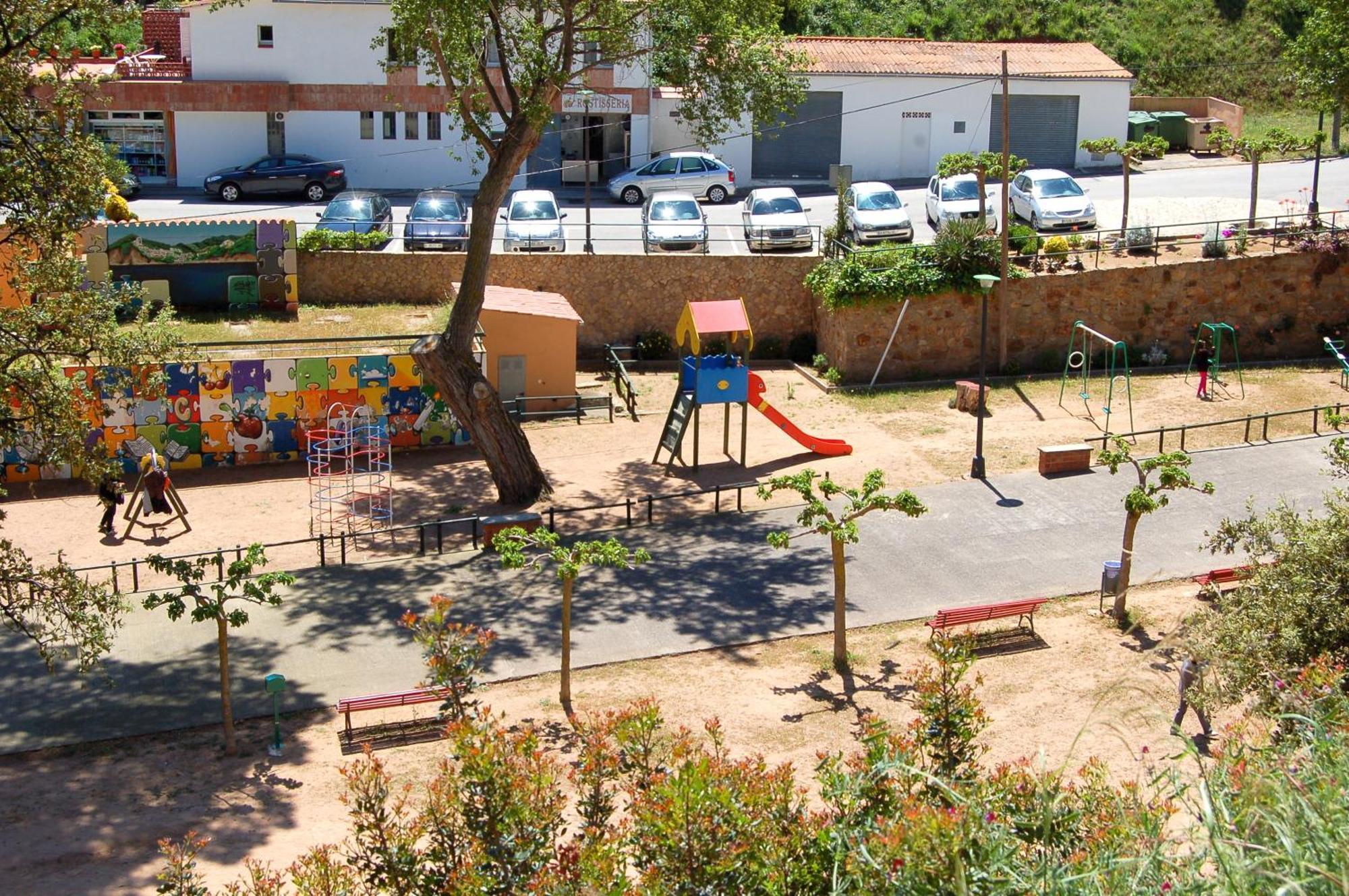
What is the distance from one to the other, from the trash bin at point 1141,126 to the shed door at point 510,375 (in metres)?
24.9

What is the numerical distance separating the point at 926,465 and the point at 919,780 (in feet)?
47.2

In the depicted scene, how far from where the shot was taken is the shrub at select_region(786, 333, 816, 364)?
98.0 ft

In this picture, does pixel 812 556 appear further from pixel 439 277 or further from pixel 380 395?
pixel 439 277

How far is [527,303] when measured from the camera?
26656 mm

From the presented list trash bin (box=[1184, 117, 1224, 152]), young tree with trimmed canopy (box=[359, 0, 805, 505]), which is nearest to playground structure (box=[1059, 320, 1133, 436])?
young tree with trimmed canopy (box=[359, 0, 805, 505])

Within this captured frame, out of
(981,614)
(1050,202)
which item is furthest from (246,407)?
(1050,202)

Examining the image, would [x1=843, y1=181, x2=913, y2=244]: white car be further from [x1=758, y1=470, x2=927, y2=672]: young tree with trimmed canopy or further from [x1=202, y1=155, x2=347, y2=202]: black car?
[x1=202, y1=155, x2=347, y2=202]: black car

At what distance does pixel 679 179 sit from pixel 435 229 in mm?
8274

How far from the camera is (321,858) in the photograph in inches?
321

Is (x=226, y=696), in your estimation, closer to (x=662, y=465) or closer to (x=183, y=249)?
(x=662, y=465)

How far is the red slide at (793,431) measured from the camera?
2339 cm

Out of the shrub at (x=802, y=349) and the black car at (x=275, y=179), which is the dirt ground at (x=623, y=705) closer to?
the shrub at (x=802, y=349)

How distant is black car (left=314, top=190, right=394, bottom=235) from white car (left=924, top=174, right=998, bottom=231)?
39.9 feet

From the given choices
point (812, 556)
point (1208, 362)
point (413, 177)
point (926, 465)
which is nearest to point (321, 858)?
point (812, 556)
